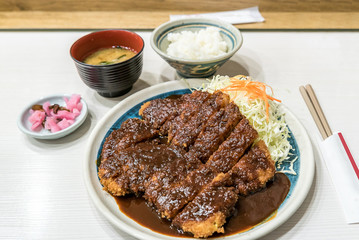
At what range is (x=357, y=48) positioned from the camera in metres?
3.84

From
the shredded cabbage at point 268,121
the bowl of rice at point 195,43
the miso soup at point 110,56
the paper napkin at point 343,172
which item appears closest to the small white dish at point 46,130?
the miso soup at point 110,56

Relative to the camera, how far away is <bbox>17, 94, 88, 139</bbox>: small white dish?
101 inches

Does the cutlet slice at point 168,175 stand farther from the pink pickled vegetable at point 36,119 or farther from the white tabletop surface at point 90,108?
the pink pickled vegetable at point 36,119

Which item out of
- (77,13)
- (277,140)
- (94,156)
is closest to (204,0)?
(77,13)

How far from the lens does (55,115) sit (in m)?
2.74

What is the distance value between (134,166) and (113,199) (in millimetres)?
271

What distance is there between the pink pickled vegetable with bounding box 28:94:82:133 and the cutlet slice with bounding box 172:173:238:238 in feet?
4.81

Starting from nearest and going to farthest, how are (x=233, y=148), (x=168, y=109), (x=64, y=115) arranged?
(x=233, y=148) → (x=168, y=109) → (x=64, y=115)

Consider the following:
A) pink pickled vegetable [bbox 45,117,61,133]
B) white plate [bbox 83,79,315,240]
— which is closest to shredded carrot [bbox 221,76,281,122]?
white plate [bbox 83,79,315,240]

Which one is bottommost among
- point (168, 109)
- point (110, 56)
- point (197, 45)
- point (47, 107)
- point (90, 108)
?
point (90, 108)

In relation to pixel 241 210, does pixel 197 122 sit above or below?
above

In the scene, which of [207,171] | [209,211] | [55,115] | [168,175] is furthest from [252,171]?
[55,115]

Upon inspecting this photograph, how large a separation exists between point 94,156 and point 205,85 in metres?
1.34

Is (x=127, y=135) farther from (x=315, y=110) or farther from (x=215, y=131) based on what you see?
(x=315, y=110)
